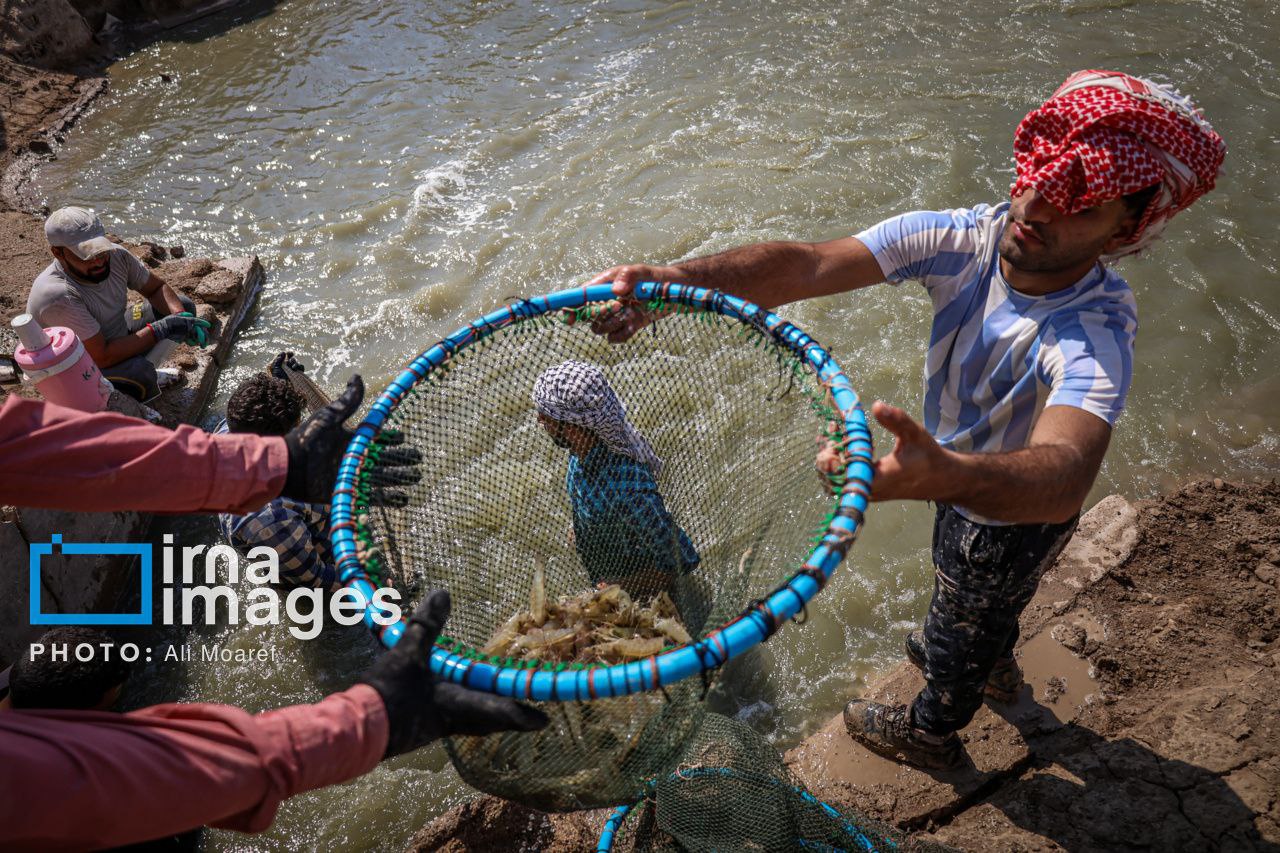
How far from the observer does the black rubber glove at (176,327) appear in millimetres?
5250

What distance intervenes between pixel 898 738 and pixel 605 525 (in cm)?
140

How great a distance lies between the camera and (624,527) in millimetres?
3020

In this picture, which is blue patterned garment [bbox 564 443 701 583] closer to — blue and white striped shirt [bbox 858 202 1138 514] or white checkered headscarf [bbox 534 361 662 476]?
white checkered headscarf [bbox 534 361 662 476]

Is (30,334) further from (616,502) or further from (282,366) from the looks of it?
(616,502)

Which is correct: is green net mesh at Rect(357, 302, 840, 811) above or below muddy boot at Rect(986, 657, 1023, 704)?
above

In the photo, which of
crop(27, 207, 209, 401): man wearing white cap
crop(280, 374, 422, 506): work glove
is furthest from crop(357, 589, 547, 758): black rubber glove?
crop(27, 207, 209, 401): man wearing white cap

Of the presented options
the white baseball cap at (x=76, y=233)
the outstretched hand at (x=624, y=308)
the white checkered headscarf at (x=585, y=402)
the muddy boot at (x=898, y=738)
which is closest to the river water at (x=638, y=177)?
the muddy boot at (x=898, y=738)

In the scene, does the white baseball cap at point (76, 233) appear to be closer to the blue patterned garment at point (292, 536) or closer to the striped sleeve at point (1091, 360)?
the blue patterned garment at point (292, 536)

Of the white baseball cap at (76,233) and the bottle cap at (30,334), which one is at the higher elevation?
the white baseball cap at (76,233)

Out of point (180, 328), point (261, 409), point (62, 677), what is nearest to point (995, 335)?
point (261, 409)

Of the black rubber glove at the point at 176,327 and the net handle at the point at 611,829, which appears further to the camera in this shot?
the black rubber glove at the point at 176,327

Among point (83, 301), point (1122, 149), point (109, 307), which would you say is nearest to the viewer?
point (1122, 149)

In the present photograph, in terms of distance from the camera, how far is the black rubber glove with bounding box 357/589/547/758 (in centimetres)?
166

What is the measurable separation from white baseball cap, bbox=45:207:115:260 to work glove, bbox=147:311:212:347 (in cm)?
54
